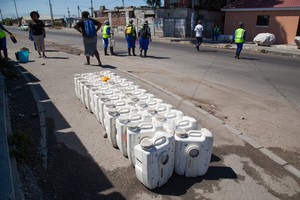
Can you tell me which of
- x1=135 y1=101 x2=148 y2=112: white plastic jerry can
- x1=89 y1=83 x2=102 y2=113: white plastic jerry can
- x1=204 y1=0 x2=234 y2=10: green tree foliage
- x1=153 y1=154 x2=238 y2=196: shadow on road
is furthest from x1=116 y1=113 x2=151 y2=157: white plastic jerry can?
x1=204 y1=0 x2=234 y2=10: green tree foliage

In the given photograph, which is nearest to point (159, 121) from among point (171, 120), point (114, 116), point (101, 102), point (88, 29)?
point (171, 120)

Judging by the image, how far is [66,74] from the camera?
8.30 meters

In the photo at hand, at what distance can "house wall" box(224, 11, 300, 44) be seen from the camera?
843 inches

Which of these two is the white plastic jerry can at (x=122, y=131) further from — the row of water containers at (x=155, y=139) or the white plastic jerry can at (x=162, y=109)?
the white plastic jerry can at (x=162, y=109)

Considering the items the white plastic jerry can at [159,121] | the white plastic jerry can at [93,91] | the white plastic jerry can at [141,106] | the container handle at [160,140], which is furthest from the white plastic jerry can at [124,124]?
the white plastic jerry can at [93,91]

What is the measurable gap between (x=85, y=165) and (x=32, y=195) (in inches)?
32.2

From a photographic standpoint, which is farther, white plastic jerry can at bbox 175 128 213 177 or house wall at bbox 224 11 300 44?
house wall at bbox 224 11 300 44

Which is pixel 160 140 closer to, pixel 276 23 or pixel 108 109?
pixel 108 109

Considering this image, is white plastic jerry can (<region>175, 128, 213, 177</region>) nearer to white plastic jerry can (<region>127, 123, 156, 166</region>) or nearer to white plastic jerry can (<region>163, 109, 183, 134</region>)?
white plastic jerry can (<region>163, 109, 183, 134</region>)

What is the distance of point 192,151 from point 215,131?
1.58 meters

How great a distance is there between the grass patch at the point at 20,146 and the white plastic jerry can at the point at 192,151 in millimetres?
2011

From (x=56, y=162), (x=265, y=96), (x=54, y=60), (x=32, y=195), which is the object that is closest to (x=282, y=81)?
(x=265, y=96)

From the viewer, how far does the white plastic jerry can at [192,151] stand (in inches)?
117

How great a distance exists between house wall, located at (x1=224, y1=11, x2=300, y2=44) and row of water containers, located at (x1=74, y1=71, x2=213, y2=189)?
2233 cm
